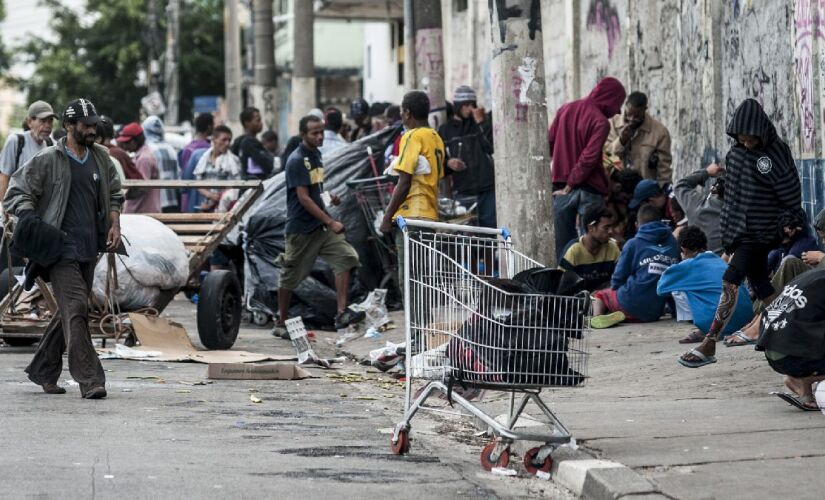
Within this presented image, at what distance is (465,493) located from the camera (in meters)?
6.84

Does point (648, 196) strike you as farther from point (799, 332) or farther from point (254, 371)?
point (799, 332)

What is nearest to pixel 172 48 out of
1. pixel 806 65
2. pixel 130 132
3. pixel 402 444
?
pixel 130 132

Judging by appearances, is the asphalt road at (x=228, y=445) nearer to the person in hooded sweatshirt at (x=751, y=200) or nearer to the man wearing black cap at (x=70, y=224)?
the man wearing black cap at (x=70, y=224)

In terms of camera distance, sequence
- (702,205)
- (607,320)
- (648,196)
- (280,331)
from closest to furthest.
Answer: (607,320), (702,205), (648,196), (280,331)

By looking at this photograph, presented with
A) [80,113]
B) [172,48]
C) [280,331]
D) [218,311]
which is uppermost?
[172,48]

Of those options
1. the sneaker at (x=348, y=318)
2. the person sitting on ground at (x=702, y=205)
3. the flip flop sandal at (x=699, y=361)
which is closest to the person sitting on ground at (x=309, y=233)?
the sneaker at (x=348, y=318)

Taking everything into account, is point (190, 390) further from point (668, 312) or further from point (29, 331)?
point (668, 312)

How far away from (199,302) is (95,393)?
3120 millimetres

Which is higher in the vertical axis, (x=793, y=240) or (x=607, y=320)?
→ (x=793, y=240)

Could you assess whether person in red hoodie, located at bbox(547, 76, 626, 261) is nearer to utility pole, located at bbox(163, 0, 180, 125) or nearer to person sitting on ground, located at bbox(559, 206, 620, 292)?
person sitting on ground, located at bbox(559, 206, 620, 292)

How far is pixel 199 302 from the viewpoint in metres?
12.7

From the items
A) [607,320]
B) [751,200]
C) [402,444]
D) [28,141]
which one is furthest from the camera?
[28,141]

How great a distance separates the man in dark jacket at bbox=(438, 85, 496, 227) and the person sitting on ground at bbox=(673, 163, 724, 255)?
2.42 meters

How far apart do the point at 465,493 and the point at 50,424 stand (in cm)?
276
